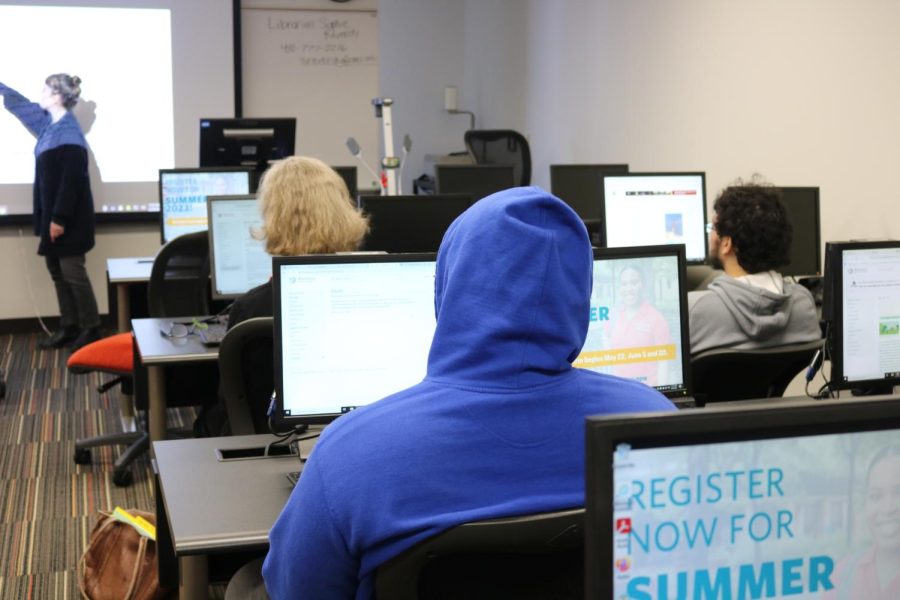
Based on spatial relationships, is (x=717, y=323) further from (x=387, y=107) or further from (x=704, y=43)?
(x=387, y=107)

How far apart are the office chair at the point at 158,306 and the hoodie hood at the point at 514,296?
316cm

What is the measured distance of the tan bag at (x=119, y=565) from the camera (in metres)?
2.96

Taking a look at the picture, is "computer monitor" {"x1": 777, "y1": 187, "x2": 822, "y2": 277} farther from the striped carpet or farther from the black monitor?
Answer: the striped carpet

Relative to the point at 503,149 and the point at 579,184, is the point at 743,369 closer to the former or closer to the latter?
the point at 579,184

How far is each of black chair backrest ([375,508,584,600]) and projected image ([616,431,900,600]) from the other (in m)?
0.37

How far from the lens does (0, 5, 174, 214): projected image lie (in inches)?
266

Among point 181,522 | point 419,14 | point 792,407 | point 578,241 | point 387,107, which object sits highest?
point 419,14

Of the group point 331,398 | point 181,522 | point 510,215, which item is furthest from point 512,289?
point 331,398

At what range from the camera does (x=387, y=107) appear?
6.13m

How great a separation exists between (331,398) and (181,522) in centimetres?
47

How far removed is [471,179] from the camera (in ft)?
17.6

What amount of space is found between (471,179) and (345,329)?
3.26 meters

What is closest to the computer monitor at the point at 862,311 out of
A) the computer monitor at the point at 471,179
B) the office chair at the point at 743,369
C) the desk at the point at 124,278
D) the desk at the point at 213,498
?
the office chair at the point at 743,369

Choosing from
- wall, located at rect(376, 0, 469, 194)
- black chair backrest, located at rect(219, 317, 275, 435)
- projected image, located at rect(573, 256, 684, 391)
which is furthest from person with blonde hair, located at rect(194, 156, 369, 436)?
wall, located at rect(376, 0, 469, 194)
